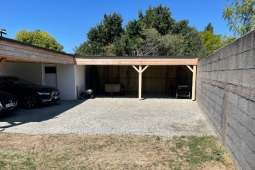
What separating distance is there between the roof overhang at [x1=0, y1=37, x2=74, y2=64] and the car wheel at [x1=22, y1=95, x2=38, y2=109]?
189 centimetres

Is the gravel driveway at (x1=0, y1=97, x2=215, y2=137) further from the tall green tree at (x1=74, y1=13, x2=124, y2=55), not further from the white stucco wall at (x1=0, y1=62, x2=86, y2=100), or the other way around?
the tall green tree at (x1=74, y1=13, x2=124, y2=55)

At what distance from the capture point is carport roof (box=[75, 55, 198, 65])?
436 inches

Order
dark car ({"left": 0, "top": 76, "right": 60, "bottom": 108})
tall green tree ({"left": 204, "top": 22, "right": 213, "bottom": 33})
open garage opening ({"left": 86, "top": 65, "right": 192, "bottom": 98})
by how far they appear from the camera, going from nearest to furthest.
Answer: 1. dark car ({"left": 0, "top": 76, "right": 60, "bottom": 108})
2. open garage opening ({"left": 86, "top": 65, "right": 192, "bottom": 98})
3. tall green tree ({"left": 204, "top": 22, "right": 213, "bottom": 33})

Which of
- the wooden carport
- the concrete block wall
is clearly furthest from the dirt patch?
the wooden carport

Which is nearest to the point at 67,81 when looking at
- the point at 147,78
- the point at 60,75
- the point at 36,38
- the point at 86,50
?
the point at 60,75

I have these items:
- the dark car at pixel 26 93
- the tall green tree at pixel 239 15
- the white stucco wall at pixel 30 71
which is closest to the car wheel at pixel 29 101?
the dark car at pixel 26 93

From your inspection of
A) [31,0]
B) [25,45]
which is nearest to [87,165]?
[25,45]

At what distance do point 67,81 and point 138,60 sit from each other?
4361mm

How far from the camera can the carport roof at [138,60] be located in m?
11.1

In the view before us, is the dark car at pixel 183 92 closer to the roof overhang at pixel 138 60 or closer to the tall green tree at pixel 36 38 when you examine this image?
the roof overhang at pixel 138 60

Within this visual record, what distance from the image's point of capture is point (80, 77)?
492 inches

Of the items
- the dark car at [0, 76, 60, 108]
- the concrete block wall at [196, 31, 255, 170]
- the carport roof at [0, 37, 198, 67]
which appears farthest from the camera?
the dark car at [0, 76, 60, 108]

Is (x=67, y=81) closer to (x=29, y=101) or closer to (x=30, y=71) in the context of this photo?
(x=30, y=71)

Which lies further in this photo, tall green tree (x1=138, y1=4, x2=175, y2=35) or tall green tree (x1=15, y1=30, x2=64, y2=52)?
→ tall green tree (x1=15, y1=30, x2=64, y2=52)
